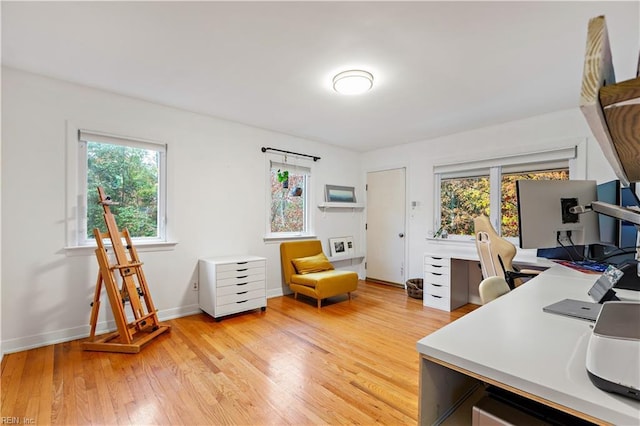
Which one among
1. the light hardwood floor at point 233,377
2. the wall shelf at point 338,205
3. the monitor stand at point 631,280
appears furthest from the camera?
the wall shelf at point 338,205

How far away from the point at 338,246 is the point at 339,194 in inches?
35.8

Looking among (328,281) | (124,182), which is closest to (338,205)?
(328,281)

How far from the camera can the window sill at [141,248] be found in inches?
108

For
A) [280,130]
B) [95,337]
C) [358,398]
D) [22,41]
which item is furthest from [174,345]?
[280,130]

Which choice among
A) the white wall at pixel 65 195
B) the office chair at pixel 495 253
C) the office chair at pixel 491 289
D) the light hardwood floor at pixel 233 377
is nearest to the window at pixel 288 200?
the white wall at pixel 65 195

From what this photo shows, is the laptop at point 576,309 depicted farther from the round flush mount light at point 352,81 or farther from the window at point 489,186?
the window at point 489,186

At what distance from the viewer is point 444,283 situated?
3.72 m

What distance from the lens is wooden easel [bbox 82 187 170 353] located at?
2506 millimetres

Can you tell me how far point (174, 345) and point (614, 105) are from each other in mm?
3106

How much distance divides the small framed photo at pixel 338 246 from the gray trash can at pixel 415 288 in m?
1.25

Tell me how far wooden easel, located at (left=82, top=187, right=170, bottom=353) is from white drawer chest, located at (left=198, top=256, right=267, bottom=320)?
0.54 metres

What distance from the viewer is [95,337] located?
277 cm

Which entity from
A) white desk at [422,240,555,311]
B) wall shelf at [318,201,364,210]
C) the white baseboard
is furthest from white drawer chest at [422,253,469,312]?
the white baseboard

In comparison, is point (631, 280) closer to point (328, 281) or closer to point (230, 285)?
point (328, 281)
